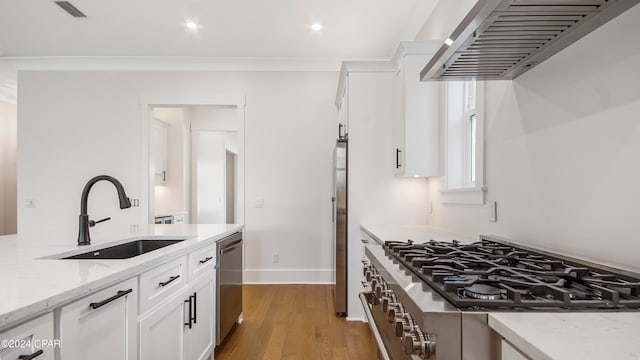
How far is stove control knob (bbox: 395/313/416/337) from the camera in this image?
2.87ft

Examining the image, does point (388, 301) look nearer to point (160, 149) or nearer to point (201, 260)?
point (201, 260)

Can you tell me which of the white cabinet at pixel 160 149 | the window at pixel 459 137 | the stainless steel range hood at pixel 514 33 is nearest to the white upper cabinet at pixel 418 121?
the window at pixel 459 137

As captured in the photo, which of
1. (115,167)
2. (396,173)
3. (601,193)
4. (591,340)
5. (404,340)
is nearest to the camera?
(591,340)

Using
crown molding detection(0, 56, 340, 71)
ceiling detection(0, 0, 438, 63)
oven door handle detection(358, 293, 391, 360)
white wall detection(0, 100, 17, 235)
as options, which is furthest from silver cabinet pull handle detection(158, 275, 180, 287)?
white wall detection(0, 100, 17, 235)

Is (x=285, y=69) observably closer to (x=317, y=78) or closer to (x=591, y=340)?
(x=317, y=78)

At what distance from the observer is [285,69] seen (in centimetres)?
439

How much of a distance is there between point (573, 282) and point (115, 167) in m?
4.82

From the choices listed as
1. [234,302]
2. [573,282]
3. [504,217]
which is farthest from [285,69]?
[573,282]

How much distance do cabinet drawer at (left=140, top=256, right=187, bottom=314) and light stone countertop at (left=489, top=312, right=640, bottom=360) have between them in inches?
48.9

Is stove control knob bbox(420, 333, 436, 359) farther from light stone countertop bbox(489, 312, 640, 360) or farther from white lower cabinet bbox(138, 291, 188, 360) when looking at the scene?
white lower cabinet bbox(138, 291, 188, 360)

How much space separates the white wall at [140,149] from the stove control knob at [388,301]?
320 cm

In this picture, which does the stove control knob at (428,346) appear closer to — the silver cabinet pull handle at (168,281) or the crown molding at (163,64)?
the silver cabinet pull handle at (168,281)

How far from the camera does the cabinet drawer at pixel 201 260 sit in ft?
6.22

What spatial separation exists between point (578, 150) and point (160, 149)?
201 inches
